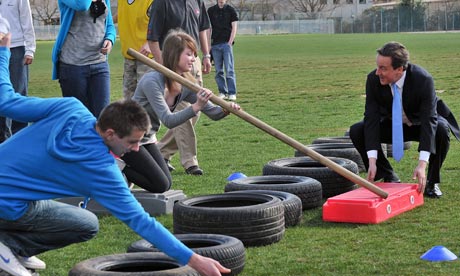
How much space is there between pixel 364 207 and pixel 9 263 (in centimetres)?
303

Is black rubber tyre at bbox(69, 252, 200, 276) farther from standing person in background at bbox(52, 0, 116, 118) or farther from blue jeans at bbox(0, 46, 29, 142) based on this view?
blue jeans at bbox(0, 46, 29, 142)

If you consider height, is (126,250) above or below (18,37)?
below

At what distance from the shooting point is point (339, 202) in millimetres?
7352

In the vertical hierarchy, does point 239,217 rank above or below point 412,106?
below

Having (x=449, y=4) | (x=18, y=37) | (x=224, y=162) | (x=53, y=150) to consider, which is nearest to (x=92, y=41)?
(x=18, y=37)

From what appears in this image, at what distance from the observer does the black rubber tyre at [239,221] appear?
6.46 metres

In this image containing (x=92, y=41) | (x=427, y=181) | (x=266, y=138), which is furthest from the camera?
(x=266, y=138)

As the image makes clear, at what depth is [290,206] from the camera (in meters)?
7.06

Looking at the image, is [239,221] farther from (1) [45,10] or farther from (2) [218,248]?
(1) [45,10]

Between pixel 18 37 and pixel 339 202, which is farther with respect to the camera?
pixel 18 37

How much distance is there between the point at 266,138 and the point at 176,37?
530 centimetres

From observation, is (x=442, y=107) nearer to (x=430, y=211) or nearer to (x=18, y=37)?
(x=430, y=211)

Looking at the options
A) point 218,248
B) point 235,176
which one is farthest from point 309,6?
point 218,248

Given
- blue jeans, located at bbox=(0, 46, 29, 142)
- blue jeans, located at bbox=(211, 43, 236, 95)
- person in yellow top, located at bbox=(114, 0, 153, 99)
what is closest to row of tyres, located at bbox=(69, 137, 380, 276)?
person in yellow top, located at bbox=(114, 0, 153, 99)
